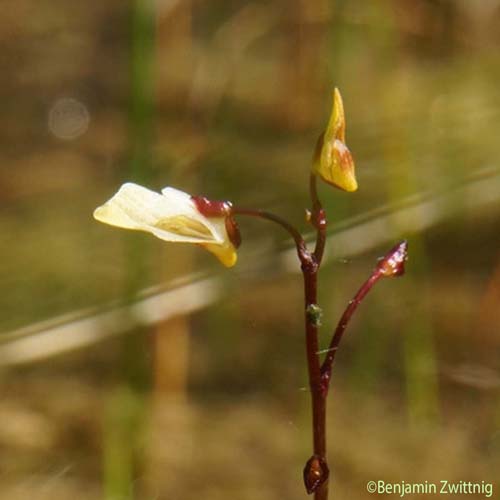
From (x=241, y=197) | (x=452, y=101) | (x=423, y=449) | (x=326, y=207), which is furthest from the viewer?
(x=452, y=101)

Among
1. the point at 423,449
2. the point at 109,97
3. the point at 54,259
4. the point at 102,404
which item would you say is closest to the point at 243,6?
the point at 109,97

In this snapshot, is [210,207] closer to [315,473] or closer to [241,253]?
[315,473]

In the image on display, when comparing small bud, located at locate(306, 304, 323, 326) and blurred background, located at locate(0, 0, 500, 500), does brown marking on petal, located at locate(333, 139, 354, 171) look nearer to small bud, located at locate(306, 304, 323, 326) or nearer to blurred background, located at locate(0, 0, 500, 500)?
small bud, located at locate(306, 304, 323, 326)

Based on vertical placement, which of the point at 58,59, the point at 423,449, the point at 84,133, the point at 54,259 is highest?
the point at 58,59

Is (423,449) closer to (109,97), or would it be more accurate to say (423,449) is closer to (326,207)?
(326,207)

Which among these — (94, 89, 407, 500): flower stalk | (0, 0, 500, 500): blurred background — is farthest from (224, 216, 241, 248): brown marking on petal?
(0, 0, 500, 500): blurred background

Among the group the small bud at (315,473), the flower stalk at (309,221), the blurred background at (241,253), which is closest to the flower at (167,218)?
the flower stalk at (309,221)
